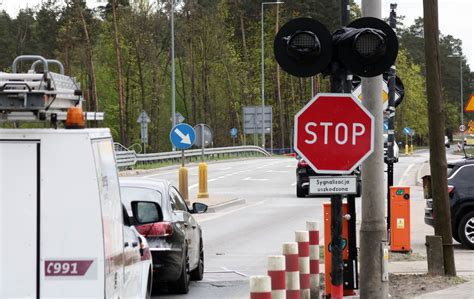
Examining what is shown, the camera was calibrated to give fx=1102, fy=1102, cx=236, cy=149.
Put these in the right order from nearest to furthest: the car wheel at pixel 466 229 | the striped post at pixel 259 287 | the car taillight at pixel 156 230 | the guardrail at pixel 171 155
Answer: the striped post at pixel 259 287
the car taillight at pixel 156 230
the car wheel at pixel 466 229
the guardrail at pixel 171 155

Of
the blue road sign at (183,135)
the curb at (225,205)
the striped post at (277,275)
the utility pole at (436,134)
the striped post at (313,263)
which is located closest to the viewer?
the striped post at (277,275)

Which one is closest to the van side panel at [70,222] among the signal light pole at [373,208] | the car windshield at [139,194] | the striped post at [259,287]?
the striped post at [259,287]

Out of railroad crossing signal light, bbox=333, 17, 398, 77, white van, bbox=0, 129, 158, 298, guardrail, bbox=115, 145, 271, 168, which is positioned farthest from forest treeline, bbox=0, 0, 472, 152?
white van, bbox=0, 129, 158, 298

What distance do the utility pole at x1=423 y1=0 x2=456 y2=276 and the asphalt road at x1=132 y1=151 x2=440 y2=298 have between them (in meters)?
A: 2.81

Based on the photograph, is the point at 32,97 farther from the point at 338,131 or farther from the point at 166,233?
the point at 166,233

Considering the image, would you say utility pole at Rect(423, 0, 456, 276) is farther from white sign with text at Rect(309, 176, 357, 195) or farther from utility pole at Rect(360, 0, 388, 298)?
white sign with text at Rect(309, 176, 357, 195)

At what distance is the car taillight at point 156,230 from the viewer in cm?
1349

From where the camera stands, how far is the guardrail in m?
51.4

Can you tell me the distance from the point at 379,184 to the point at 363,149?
2.46m

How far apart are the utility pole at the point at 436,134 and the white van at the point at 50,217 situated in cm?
862

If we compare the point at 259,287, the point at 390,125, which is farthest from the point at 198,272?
the point at 259,287

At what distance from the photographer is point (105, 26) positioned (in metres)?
87.9

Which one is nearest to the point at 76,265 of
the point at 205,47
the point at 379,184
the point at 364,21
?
the point at 364,21

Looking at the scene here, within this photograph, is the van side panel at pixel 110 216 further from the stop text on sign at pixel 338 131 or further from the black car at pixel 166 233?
the black car at pixel 166 233
